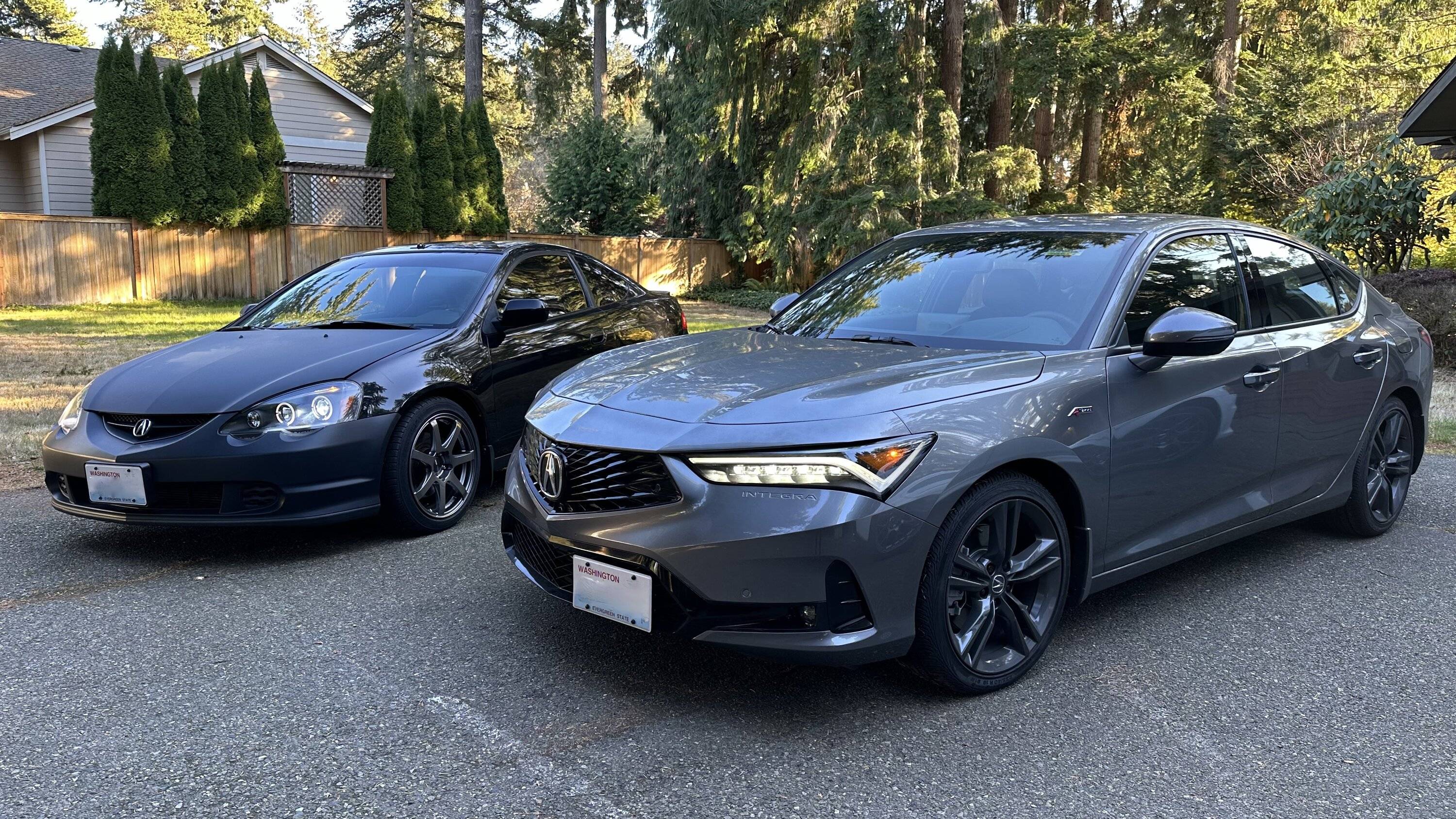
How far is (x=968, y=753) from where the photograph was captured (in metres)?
3.05

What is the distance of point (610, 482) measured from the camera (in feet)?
10.8

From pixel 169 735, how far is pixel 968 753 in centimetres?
233

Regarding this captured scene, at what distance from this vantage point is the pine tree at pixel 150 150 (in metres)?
18.7

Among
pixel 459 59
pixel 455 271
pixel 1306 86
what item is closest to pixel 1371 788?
pixel 455 271

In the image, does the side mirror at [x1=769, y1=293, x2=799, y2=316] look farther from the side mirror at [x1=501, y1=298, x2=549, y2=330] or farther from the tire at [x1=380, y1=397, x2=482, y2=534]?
the tire at [x1=380, y1=397, x2=482, y2=534]

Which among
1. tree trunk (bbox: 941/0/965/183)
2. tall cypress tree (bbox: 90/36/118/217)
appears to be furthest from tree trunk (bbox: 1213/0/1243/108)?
tall cypress tree (bbox: 90/36/118/217)

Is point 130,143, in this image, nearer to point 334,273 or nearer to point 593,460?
point 334,273

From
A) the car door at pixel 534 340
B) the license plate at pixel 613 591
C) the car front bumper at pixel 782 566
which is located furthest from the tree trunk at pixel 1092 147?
the license plate at pixel 613 591

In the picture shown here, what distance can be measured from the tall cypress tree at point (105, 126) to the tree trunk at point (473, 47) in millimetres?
13148

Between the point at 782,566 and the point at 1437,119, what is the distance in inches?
579

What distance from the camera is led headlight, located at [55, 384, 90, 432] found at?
4.84 meters

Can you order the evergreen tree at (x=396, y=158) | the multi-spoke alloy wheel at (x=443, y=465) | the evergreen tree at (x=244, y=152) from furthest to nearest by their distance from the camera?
1. the evergreen tree at (x=396, y=158)
2. the evergreen tree at (x=244, y=152)
3. the multi-spoke alloy wheel at (x=443, y=465)

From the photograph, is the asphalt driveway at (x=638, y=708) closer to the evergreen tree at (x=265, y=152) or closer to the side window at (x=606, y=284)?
the side window at (x=606, y=284)

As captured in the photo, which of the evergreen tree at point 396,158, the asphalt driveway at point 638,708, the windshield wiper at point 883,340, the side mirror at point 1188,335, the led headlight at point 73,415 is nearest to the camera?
the asphalt driveway at point 638,708
